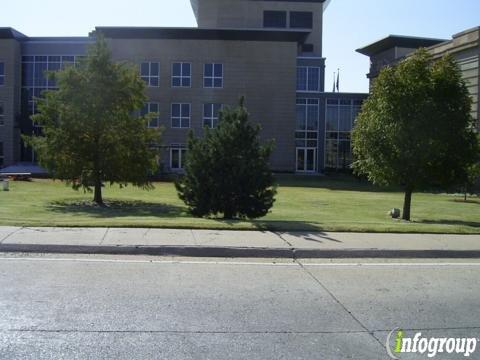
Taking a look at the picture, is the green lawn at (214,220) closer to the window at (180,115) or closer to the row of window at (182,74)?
the window at (180,115)

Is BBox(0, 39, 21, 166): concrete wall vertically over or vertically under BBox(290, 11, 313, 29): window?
under

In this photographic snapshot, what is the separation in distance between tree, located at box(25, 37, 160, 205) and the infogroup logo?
61.8ft

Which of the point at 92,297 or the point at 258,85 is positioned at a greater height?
the point at 258,85

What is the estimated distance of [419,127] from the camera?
61.3ft

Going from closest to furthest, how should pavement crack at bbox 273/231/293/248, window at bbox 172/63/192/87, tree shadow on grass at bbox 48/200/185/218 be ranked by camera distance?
pavement crack at bbox 273/231/293/248, tree shadow on grass at bbox 48/200/185/218, window at bbox 172/63/192/87

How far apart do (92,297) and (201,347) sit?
2.05 meters

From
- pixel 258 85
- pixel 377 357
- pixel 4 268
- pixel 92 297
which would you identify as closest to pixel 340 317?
pixel 377 357

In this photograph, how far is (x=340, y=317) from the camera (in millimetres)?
5922

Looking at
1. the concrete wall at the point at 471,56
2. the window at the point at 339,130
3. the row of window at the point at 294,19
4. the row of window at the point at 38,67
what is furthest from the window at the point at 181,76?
the concrete wall at the point at 471,56

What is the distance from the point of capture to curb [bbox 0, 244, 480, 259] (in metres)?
9.29

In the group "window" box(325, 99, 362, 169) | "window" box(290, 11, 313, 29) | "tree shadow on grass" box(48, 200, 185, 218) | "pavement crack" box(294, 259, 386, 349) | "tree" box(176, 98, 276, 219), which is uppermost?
"window" box(290, 11, 313, 29)

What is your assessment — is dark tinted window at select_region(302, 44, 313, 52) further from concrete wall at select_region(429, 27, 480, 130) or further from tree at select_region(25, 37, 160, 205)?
tree at select_region(25, 37, 160, 205)

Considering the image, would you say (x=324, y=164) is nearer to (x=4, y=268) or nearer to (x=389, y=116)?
(x=389, y=116)

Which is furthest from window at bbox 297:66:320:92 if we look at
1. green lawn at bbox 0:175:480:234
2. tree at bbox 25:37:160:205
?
tree at bbox 25:37:160:205
